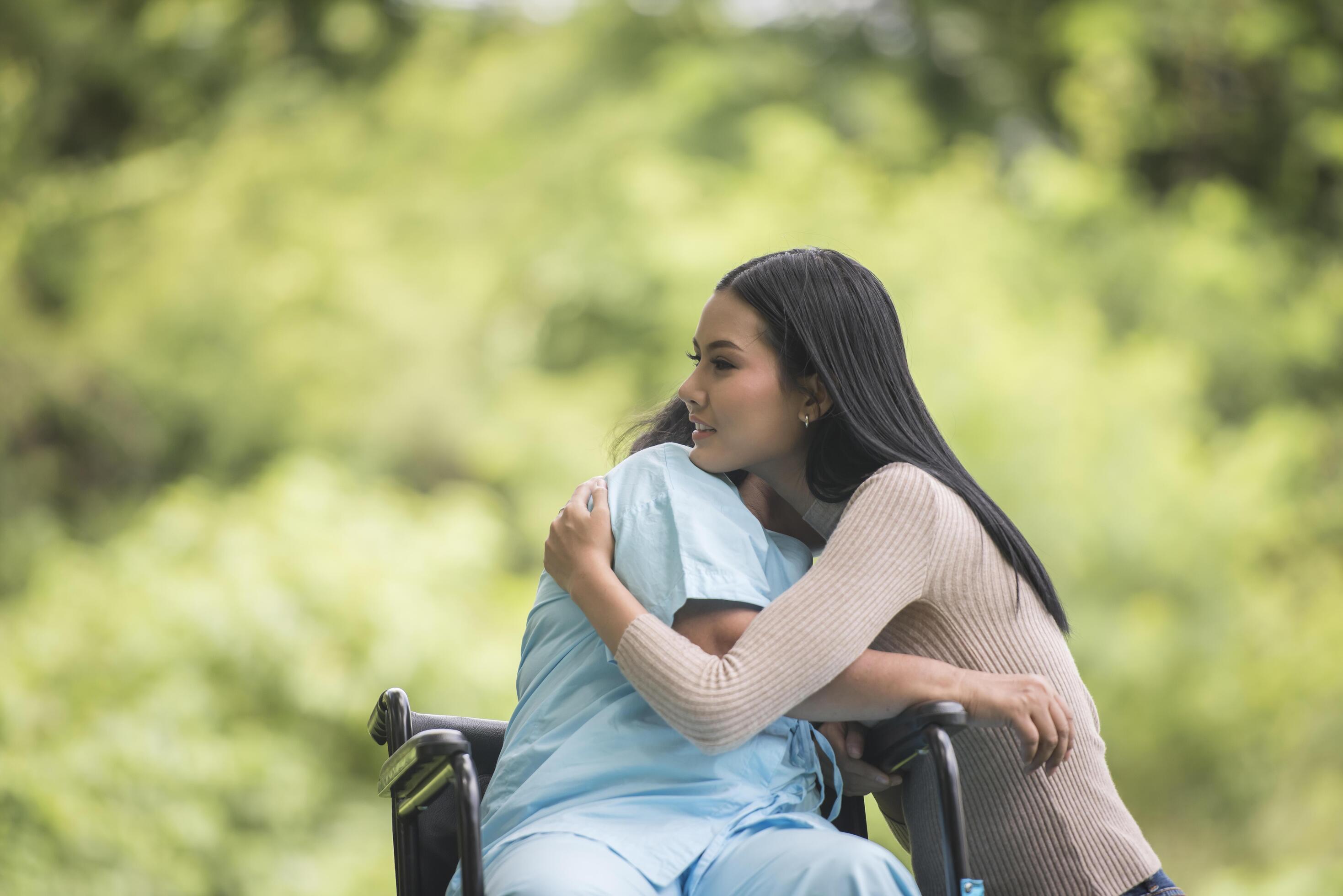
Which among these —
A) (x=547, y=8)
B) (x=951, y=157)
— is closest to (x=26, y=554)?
(x=547, y=8)

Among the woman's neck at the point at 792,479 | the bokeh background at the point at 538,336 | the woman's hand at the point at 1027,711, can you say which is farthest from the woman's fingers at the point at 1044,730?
the bokeh background at the point at 538,336

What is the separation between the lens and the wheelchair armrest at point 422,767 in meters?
0.99

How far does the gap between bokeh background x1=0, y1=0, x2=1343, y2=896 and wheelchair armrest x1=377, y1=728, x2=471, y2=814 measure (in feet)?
9.07

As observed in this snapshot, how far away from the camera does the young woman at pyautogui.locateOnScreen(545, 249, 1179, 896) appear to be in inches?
40.4

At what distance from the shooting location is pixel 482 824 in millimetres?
1141

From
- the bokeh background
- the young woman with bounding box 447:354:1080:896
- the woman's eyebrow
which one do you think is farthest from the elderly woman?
the bokeh background

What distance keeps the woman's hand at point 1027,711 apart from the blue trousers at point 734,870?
0.60 ft

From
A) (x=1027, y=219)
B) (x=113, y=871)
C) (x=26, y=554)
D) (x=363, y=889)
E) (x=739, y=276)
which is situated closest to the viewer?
(x=739, y=276)

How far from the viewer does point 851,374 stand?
1203 millimetres

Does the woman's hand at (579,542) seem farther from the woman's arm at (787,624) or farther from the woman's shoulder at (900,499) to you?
the woman's shoulder at (900,499)

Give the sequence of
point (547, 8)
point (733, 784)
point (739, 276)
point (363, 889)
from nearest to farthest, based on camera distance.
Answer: point (733, 784) → point (739, 276) → point (363, 889) → point (547, 8)

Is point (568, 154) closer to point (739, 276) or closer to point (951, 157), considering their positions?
point (951, 157)

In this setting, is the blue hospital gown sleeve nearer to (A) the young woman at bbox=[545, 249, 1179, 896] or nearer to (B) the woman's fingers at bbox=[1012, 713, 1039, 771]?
(A) the young woman at bbox=[545, 249, 1179, 896]

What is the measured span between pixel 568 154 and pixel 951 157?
186 centimetres
